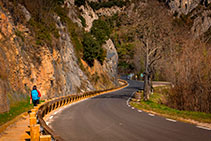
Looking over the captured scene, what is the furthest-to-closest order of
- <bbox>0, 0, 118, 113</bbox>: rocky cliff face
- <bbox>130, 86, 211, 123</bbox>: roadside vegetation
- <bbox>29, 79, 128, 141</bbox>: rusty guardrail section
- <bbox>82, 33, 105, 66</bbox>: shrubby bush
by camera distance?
<bbox>82, 33, 105, 66</bbox>: shrubby bush < <bbox>0, 0, 118, 113</bbox>: rocky cliff face < <bbox>130, 86, 211, 123</bbox>: roadside vegetation < <bbox>29, 79, 128, 141</bbox>: rusty guardrail section

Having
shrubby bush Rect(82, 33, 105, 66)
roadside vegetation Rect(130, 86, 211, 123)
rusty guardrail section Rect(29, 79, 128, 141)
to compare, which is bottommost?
roadside vegetation Rect(130, 86, 211, 123)

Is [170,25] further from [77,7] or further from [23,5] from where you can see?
[77,7]

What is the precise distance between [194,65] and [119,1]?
10678 cm

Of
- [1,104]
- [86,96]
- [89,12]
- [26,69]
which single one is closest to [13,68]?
[26,69]

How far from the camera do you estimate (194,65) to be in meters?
23.7

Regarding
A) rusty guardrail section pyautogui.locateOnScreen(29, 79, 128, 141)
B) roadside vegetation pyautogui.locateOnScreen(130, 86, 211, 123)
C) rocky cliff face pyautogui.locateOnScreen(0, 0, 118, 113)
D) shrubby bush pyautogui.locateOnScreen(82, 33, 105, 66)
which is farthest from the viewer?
shrubby bush pyautogui.locateOnScreen(82, 33, 105, 66)

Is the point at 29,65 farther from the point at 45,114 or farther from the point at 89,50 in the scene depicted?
the point at 89,50

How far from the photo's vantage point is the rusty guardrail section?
602 cm

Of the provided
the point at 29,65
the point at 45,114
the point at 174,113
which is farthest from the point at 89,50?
the point at 174,113

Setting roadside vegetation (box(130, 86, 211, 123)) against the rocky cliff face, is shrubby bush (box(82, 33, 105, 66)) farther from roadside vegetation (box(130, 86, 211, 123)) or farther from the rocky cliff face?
roadside vegetation (box(130, 86, 211, 123))

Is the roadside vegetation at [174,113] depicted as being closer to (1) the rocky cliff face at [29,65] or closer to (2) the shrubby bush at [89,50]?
(1) the rocky cliff face at [29,65]

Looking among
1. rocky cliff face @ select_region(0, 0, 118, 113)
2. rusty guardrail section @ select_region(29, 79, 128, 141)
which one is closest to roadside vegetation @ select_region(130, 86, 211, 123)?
rusty guardrail section @ select_region(29, 79, 128, 141)

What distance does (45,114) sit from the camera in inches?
612

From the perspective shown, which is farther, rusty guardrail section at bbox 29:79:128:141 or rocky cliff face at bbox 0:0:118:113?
rocky cliff face at bbox 0:0:118:113
